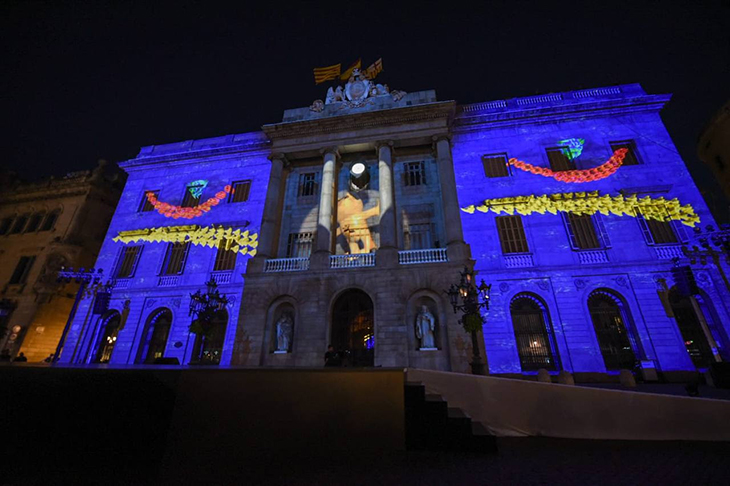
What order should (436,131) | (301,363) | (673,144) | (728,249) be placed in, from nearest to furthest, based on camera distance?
(728,249), (301,363), (673,144), (436,131)

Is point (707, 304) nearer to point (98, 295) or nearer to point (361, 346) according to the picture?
point (361, 346)

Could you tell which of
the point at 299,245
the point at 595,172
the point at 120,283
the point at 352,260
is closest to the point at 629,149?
the point at 595,172

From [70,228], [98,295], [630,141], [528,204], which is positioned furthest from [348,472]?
[70,228]

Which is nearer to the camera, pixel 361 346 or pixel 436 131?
pixel 361 346

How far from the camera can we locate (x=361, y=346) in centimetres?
1556

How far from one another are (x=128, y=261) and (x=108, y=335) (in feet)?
16.1

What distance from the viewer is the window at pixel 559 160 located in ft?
59.2

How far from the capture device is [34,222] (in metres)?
26.0

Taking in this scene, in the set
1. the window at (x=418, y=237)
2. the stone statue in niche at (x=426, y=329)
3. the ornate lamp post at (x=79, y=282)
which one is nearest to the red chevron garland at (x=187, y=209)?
the ornate lamp post at (x=79, y=282)

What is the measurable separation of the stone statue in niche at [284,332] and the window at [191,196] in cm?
1203

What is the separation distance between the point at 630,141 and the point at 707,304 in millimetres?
9788

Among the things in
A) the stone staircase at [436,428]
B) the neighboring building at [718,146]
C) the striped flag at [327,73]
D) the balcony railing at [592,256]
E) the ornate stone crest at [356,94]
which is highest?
the striped flag at [327,73]

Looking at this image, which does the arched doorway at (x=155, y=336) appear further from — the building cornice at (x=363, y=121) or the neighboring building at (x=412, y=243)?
the building cornice at (x=363, y=121)

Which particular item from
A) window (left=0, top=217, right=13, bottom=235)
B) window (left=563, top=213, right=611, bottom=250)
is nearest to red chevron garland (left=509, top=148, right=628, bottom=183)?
window (left=563, top=213, right=611, bottom=250)
